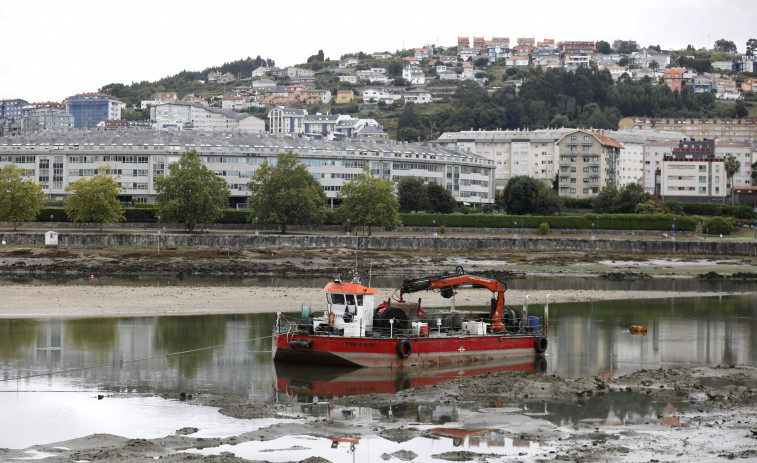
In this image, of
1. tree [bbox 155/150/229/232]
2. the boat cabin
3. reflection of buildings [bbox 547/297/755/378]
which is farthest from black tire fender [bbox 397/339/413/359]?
tree [bbox 155/150/229/232]

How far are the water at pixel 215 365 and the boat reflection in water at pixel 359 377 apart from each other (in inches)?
1.9

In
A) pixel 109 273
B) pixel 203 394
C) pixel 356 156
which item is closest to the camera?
pixel 203 394

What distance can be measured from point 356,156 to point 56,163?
138 feet

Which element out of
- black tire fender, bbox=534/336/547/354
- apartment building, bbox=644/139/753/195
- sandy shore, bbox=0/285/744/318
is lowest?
black tire fender, bbox=534/336/547/354

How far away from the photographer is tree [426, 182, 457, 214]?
398 ft

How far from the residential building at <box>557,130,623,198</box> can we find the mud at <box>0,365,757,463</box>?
12472 cm

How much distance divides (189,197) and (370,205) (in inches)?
753

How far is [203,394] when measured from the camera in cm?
2884

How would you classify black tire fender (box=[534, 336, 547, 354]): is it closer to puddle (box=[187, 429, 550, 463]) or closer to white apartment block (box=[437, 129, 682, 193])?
puddle (box=[187, 429, 550, 463])

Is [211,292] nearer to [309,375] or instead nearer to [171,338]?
[171,338]

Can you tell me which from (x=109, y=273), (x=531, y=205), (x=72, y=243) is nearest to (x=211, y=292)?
(x=109, y=273)

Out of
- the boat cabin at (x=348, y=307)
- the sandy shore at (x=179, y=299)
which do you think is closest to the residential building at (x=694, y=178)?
the sandy shore at (x=179, y=299)

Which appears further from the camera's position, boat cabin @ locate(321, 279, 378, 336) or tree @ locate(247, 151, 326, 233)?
tree @ locate(247, 151, 326, 233)

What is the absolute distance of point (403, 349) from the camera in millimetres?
33500
